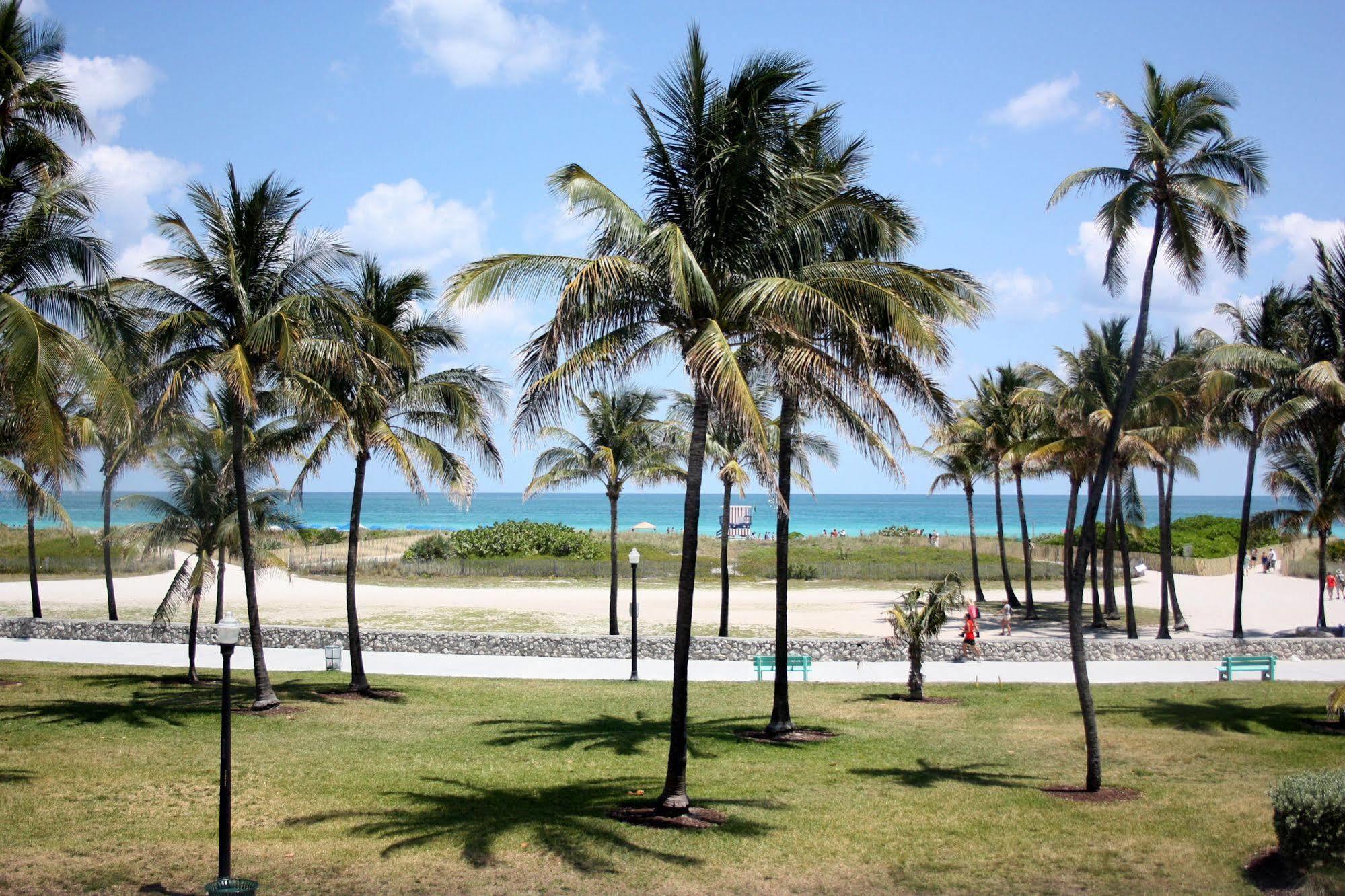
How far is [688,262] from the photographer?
10359mm

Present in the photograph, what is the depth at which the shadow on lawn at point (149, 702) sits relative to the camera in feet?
52.5

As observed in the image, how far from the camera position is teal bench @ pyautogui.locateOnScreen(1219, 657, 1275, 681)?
21.8 meters

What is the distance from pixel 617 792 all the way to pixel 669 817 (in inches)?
65.4

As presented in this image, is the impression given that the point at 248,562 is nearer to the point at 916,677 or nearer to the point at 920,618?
the point at 920,618

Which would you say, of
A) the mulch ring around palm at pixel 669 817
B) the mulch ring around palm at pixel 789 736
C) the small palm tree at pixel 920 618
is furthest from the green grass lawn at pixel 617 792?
the small palm tree at pixel 920 618

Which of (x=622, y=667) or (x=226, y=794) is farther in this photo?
(x=622, y=667)

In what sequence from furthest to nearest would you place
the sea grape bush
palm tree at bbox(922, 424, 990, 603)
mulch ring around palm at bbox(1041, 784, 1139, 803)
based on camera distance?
the sea grape bush < palm tree at bbox(922, 424, 990, 603) < mulch ring around palm at bbox(1041, 784, 1139, 803)

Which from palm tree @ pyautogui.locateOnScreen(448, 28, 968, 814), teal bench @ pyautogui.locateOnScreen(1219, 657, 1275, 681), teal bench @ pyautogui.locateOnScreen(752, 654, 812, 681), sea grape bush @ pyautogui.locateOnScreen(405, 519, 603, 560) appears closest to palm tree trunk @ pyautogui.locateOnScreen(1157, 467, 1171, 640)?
teal bench @ pyautogui.locateOnScreen(1219, 657, 1275, 681)

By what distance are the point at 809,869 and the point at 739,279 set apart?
6.27 metres

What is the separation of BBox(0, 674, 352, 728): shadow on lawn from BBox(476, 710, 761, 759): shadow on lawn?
4.83m

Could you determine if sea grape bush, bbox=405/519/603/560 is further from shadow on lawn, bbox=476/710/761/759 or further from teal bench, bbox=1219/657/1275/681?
shadow on lawn, bbox=476/710/761/759

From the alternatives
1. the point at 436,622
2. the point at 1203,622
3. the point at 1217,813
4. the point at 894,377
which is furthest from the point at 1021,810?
the point at 1203,622

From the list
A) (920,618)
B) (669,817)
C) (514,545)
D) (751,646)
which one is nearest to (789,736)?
(920,618)

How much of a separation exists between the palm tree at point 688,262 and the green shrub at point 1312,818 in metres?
5.57
